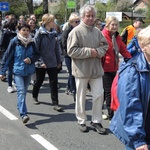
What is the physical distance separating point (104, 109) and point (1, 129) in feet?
7.11

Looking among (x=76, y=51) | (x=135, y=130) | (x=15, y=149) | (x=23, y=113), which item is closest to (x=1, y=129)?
(x=23, y=113)

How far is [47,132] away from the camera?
5.11m

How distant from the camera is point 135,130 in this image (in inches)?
97.5

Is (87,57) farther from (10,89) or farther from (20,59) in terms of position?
(10,89)

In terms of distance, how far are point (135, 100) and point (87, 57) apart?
8.11ft

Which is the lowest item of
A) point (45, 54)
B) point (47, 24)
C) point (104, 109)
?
point (104, 109)

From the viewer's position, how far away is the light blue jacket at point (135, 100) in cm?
250

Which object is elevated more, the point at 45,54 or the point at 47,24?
the point at 47,24

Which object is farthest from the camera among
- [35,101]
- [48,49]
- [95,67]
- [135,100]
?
[35,101]

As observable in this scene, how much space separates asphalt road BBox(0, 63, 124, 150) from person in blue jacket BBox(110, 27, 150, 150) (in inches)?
81.5

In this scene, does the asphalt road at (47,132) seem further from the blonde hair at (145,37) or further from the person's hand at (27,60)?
the blonde hair at (145,37)

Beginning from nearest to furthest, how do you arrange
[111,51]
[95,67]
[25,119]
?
[95,67], [25,119], [111,51]

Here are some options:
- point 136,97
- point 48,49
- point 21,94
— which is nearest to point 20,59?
point 21,94

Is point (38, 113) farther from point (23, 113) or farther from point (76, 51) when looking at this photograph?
point (76, 51)
